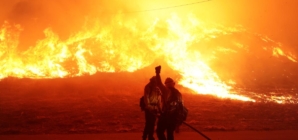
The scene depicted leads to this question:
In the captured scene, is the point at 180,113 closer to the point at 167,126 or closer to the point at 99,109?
the point at 167,126

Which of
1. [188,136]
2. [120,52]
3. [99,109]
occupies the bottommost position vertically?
[188,136]

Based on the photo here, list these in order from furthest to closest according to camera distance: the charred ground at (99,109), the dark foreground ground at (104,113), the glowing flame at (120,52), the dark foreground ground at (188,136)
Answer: the glowing flame at (120,52)
the charred ground at (99,109)
the dark foreground ground at (104,113)
the dark foreground ground at (188,136)

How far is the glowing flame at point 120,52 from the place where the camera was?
772 inches

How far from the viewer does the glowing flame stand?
1961cm

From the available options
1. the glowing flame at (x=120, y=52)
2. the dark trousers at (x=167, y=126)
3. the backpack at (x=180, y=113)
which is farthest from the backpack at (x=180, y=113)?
the glowing flame at (x=120, y=52)

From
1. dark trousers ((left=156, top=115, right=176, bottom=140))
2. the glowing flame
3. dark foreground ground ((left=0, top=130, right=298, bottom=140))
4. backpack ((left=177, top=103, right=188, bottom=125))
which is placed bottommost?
dark foreground ground ((left=0, top=130, right=298, bottom=140))

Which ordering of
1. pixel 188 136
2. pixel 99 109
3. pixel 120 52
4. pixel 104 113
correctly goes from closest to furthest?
pixel 188 136 → pixel 104 113 → pixel 99 109 → pixel 120 52

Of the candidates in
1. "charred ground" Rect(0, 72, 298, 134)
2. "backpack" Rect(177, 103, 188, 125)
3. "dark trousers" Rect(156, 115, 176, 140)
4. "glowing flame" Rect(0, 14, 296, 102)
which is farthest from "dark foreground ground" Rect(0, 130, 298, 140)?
"glowing flame" Rect(0, 14, 296, 102)

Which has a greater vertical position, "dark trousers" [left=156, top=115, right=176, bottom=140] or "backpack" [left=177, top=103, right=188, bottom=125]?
"backpack" [left=177, top=103, right=188, bottom=125]

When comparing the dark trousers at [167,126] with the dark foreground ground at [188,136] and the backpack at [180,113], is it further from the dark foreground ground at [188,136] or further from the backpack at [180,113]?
the dark foreground ground at [188,136]

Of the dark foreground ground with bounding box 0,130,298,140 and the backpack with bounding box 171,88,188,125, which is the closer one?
the backpack with bounding box 171,88,188,125

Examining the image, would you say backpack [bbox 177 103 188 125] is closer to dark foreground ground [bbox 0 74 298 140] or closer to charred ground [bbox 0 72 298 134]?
dark foreground ground [bbox 0 74 298 140]

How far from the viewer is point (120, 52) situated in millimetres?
21812

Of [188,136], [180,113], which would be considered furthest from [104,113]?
[180,113]
